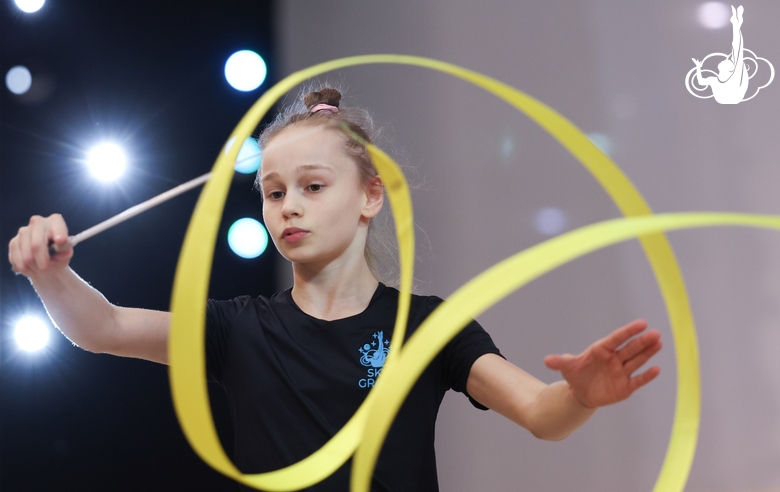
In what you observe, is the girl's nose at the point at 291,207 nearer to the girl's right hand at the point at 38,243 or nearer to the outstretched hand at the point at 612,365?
the girl's right hand at the point at 38,243

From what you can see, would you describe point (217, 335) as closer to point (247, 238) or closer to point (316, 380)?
point (316, 380)

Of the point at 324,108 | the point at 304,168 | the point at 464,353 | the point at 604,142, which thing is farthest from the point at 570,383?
the point at 604,142

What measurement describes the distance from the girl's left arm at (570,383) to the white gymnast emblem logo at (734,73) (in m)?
0.59

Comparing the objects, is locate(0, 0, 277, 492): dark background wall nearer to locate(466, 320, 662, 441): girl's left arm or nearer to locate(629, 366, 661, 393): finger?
locate(466, 320, 662, 441): girl's left arm

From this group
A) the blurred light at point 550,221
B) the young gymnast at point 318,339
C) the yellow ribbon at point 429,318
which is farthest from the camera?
the blurred light at point 550,221

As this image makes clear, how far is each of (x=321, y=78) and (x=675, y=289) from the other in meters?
1.22

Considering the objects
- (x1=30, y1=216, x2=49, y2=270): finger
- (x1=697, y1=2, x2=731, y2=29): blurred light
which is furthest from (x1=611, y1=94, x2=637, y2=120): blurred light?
(x1=30, y1=216, x2=49, y2=270): finger

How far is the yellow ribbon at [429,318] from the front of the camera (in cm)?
44

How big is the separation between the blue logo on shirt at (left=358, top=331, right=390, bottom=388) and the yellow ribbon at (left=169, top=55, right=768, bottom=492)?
0.09 m

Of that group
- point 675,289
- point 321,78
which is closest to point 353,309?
point 675,289

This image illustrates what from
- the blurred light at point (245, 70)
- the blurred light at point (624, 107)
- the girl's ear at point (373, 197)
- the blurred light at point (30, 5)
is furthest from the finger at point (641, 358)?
the blurred light at point (30, 5)

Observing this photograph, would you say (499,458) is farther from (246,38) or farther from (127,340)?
(246,38)

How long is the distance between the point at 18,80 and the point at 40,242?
94 centimetres

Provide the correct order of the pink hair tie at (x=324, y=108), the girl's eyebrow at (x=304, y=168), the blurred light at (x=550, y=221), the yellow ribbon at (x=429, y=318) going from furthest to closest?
1. the blurred light at (x=550, y=221)
2. the pink hair tie at (x=324, y=108)
3. the girl's eyebrow at (x=304, y=168)
4. the yellow ribbon at (x=429, y=318)
